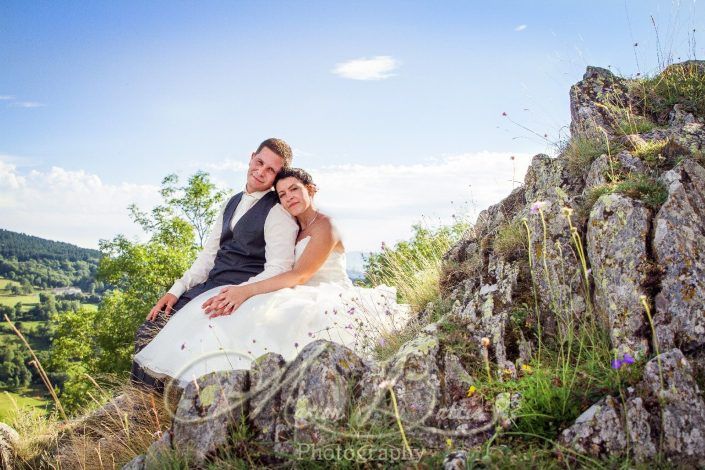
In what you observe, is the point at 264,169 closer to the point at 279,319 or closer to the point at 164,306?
the point at 279,319

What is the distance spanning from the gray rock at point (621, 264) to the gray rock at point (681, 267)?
0.41ft

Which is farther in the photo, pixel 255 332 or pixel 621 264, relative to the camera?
pixel 255 332

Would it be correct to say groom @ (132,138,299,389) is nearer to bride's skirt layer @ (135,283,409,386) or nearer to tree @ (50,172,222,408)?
bride's skirt layer @ (135,283,409,386)

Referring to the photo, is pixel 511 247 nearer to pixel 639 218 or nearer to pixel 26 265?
pixel 639 218

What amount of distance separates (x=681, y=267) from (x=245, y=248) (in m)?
4.99

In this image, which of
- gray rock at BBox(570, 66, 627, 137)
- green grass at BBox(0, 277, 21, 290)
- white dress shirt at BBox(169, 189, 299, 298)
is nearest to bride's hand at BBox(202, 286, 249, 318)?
white dress shirt at BBox(169, 189, 299, 298)

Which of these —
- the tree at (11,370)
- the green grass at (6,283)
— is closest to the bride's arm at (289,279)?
the tree at (11,370)

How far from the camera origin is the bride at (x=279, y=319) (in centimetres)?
539

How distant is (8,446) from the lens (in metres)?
6.70

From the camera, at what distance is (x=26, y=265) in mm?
121875

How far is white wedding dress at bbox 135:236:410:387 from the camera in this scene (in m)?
5.34

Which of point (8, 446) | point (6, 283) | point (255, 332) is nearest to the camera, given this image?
point (255, 332)

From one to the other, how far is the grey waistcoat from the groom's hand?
55 cm

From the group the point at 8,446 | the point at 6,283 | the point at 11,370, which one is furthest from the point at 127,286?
the point at 6,283
